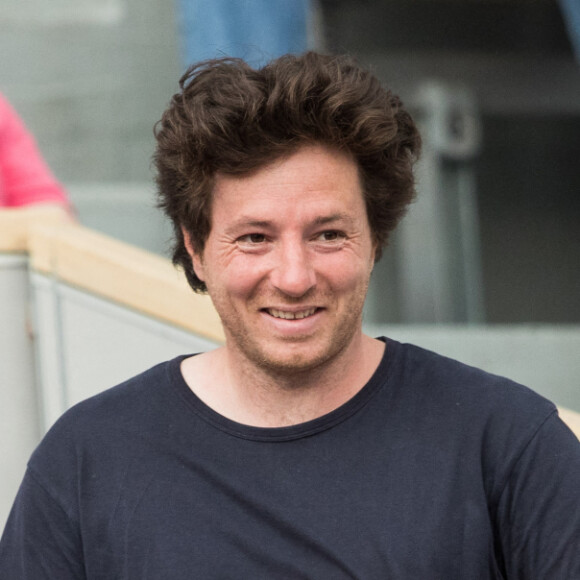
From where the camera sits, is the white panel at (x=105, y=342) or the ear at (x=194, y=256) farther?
the white panel at (x=105, y=342)

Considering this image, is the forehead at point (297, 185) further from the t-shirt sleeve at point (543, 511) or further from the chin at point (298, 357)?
the t-shirt sleeve at point (543, 511)

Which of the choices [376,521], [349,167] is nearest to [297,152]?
[349,167]

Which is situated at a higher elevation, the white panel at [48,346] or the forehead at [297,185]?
the forehead at [297,185]

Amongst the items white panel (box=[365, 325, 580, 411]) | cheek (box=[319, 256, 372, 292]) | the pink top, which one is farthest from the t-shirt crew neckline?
white panel (box=[365, 325, 580, 411])

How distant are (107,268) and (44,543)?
830 millimetres

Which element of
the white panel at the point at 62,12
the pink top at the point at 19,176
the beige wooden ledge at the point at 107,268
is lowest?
the beige wooden ledge at the point at 107,268

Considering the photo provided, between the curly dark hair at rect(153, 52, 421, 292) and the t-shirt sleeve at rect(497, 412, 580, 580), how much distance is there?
1.55 ft

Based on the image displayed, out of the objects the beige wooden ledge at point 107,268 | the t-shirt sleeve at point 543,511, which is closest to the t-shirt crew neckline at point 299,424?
the t-shirt sleeve at point 543,511

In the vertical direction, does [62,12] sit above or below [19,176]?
above

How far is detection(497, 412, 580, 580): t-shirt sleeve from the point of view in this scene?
5.27 ft

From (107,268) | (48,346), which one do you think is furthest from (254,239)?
(48,346)

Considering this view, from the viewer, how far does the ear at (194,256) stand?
190 centimetres

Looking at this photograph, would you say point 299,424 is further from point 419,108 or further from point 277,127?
point 419,108

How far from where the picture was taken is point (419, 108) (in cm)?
671
